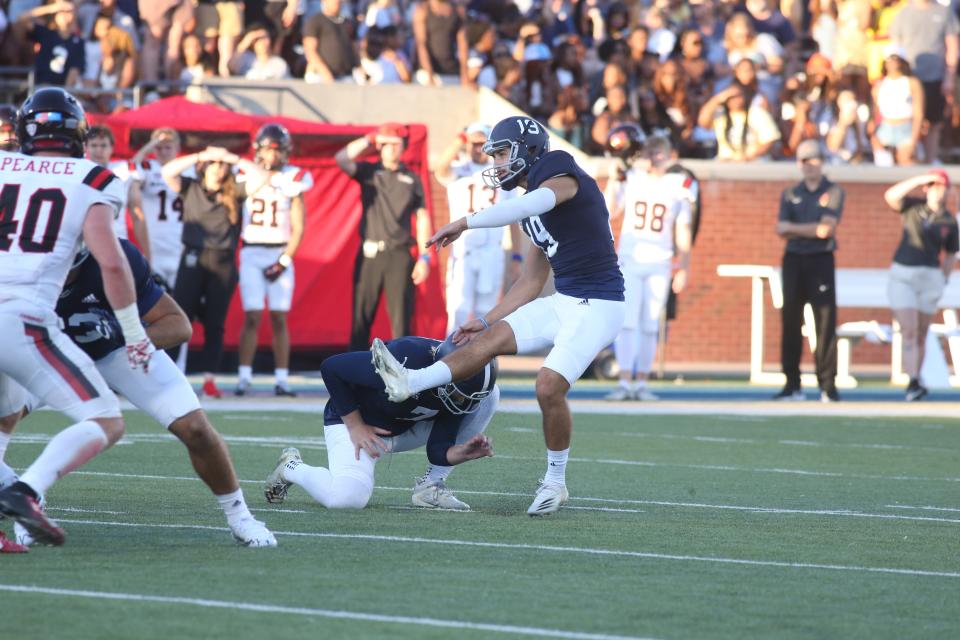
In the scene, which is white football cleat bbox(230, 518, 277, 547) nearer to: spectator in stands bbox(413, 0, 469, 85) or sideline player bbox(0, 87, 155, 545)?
sideline player bbox(0, 87, 155, 545)

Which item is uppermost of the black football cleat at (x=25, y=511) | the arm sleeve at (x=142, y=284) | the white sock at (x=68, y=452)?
the arm sleeve at (x=142, y=284)

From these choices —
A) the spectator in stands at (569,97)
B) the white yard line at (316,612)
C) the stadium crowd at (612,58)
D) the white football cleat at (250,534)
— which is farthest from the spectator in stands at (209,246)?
the white yard line at (316,612)

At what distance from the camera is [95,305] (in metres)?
5.98

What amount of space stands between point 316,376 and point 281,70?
12.1ft

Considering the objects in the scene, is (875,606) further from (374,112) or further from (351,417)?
(374,112)

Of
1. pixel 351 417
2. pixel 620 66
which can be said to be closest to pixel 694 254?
pixel 620 66

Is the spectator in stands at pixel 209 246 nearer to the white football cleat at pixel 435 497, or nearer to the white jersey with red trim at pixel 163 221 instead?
the white jersey with red trim at pixel 163 221

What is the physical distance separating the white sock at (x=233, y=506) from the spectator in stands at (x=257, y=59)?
41.9 feet

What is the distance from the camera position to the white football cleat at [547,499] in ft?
23.0

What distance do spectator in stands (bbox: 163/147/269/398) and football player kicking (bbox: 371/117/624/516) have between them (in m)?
6.01

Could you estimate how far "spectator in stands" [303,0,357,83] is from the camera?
60.3 ft

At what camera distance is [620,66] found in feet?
64.0

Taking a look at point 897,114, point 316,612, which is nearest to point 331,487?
point 316,612

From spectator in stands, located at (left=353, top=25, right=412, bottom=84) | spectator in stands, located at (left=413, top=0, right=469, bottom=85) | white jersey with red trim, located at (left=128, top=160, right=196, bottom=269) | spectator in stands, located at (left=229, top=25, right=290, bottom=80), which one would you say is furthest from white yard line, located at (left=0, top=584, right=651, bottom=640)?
spectator in stands, located at (left=413, top=0, right=469, bottom=85)
